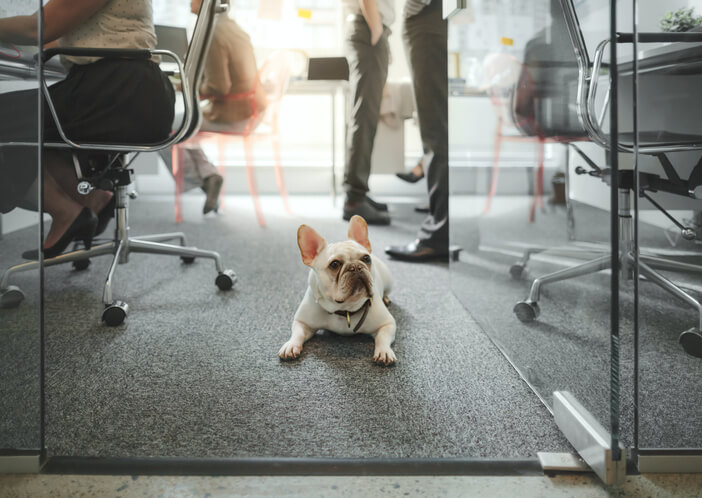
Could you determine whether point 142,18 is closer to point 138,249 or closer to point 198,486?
point 138,249

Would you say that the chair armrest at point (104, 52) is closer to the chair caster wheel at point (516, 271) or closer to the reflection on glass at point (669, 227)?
the chair caster wheel at point (516, 271)

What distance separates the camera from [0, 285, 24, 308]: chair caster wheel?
0.79 meters

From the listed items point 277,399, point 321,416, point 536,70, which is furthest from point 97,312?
point 536,70

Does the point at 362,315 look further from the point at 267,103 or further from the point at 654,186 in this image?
the point at 267,103

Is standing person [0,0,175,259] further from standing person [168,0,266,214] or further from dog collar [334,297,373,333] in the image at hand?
standing person [168,0,266,214]

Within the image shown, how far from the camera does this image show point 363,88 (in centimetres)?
264

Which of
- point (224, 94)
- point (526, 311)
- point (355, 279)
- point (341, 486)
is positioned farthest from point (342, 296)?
point (224, 94)

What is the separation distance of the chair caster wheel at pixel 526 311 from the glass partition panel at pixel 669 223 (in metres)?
0.31

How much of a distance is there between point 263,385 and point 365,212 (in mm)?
1933

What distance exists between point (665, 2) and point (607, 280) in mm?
341

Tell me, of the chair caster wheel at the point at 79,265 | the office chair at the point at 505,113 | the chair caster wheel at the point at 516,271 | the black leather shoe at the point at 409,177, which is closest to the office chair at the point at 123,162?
the chair caster wheel at the point at 79,265

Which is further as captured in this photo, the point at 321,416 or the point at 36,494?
the point at 321,416

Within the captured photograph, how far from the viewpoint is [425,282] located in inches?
75.9

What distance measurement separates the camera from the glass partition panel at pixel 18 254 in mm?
786
